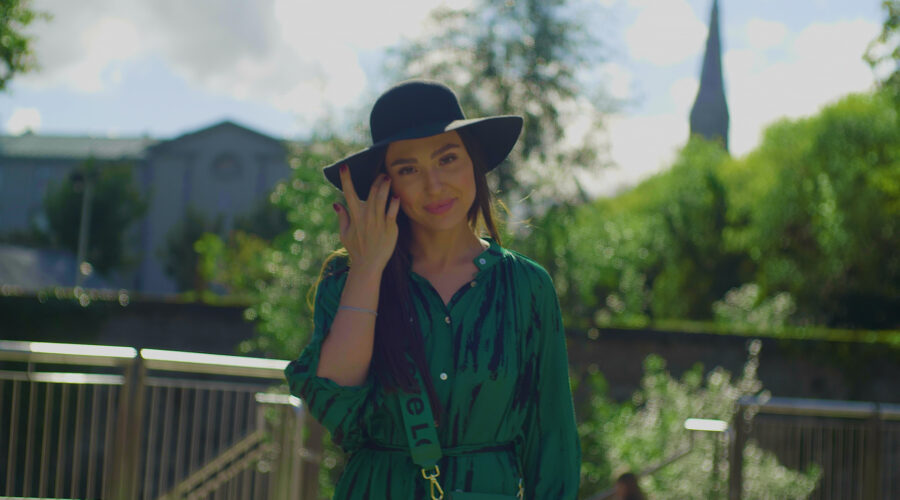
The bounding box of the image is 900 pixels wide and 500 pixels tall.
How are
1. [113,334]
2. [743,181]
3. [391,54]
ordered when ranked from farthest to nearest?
1. [743,181]
2. [113,334]
3. [391,54]

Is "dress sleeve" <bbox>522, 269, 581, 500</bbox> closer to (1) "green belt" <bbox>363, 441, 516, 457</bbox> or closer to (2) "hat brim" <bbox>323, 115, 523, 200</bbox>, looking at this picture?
(1) "green belt" <bbox>363, 441, 516, 457</bbox>

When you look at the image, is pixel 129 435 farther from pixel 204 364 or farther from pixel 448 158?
pixel 448 158

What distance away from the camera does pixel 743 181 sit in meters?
39.6

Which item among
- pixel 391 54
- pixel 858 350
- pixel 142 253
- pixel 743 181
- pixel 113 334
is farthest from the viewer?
pixel 142 253

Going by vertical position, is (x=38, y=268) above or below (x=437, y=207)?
below

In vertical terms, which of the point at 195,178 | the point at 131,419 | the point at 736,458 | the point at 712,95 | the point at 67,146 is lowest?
the point at 736,458

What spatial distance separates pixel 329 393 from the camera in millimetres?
1972

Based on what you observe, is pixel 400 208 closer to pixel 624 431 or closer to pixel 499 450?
pixel 499 450

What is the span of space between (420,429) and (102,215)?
160ft

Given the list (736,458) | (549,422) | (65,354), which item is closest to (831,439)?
(736,458)

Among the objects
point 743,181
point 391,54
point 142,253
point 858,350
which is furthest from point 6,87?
point 142,253

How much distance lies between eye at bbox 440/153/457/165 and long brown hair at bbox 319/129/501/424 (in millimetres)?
58

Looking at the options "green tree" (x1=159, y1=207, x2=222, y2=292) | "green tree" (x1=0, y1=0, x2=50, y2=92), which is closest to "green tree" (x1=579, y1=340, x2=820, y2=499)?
"green tree" (x1=0, y1=0, x2=50, y2=92)

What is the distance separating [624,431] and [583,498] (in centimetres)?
119
